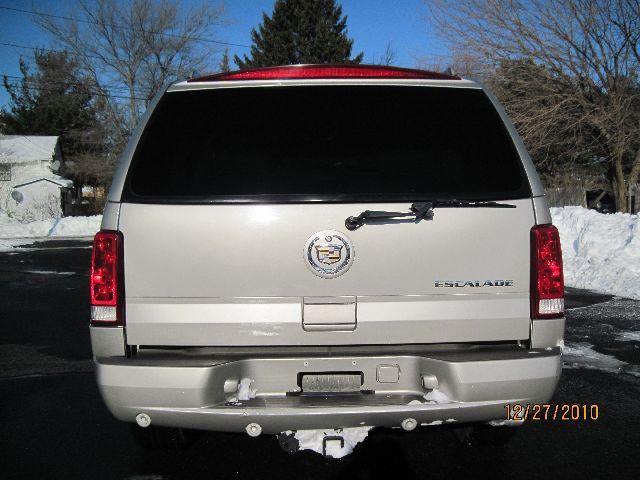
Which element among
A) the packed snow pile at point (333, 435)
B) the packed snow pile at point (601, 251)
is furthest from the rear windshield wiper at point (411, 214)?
the packed snow pile at point (601, 251)

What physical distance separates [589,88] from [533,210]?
18.0 metres

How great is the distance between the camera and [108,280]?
8.30 ft

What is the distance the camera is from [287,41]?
142ft

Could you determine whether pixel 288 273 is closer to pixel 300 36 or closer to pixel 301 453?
pixel 301 453

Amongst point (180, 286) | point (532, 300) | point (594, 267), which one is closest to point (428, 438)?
point (532, 300)

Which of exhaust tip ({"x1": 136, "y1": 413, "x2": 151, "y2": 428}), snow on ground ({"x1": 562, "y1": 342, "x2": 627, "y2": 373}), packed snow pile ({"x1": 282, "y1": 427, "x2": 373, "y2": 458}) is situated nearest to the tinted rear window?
exhaust tip ({"x1": 136, "y1": 413, "x2": 151, "y2": 428})

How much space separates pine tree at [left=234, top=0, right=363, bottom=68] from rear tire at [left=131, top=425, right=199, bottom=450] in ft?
137

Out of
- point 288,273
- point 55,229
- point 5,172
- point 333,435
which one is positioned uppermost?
point 5,172

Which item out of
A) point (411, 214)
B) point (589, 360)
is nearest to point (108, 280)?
point (411, 214)

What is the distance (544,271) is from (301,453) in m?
1.77

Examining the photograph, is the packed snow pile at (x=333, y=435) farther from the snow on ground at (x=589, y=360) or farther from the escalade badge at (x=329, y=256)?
the snow on ground at (x=589, y=360)

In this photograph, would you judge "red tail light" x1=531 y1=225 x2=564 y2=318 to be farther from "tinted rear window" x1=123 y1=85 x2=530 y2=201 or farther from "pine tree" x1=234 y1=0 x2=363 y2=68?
"pine tree" x1=234 y1=0 x2=363 y2=68

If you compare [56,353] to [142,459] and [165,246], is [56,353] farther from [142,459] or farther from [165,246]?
[165,246]

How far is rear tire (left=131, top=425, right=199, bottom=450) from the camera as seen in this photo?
3078mm
